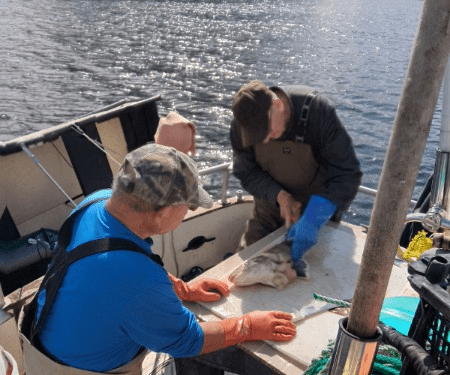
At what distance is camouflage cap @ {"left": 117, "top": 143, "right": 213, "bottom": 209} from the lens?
6.92 feet

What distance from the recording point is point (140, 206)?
215 centimetres

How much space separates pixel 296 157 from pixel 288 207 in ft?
1.35

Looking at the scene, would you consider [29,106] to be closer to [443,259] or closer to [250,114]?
[250,114]

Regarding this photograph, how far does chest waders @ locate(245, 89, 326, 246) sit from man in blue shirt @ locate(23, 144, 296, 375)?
1.61m

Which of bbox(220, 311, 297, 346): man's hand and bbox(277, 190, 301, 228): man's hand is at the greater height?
bbox(277, 190, 301, 228): man's hand

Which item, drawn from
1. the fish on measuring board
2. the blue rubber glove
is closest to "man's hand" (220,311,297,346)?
the fish on measuring board

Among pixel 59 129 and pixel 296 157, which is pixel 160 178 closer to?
pixel 296 157

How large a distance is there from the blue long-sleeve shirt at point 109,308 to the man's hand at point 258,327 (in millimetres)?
361

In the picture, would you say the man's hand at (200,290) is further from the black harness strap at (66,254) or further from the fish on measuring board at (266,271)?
the black harness strap at (66,254)

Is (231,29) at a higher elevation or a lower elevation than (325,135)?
lower

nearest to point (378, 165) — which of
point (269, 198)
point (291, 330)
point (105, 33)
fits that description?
point (269, 198)

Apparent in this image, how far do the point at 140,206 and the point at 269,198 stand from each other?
2021 millimetres

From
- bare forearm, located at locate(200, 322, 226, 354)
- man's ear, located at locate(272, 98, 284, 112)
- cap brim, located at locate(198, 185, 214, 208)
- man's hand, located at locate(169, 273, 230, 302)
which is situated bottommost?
man's hand, located at locate(169, 273, 230, 302)

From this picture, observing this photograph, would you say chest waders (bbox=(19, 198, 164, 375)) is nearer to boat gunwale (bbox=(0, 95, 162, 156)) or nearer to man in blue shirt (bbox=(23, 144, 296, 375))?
man in blue shirt (bbox=(23, 144, 296, 375))
